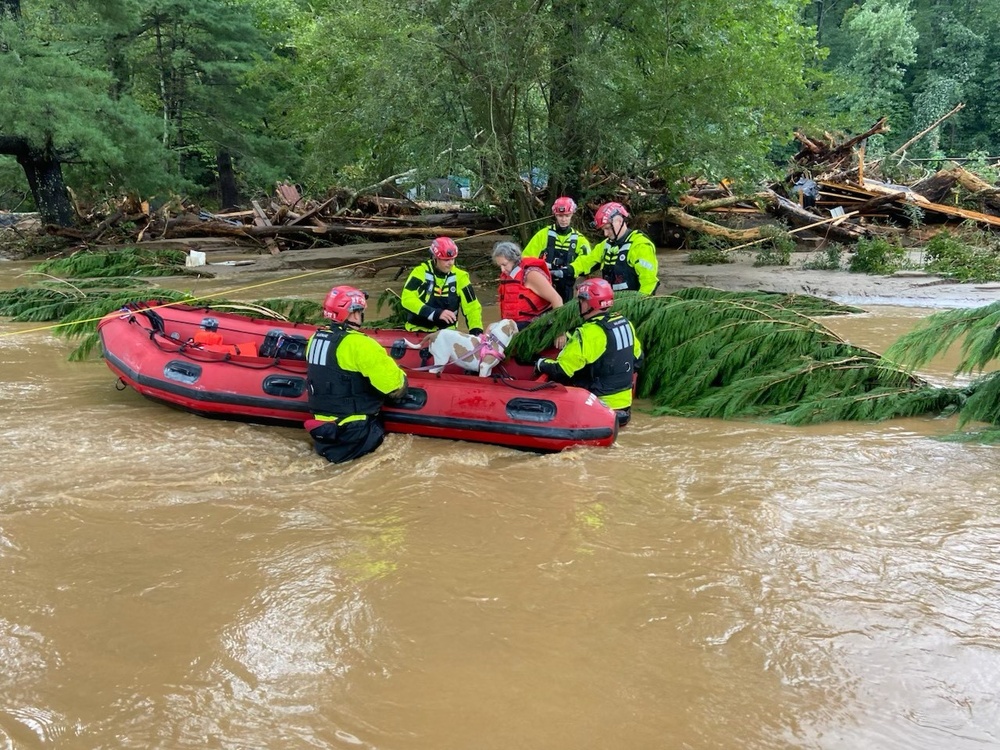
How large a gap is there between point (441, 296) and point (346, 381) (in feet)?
5.55

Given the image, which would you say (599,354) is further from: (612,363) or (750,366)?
(750,366)

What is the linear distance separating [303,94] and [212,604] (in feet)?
34.2

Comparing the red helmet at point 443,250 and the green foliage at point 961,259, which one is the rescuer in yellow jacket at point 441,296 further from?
the green foliage at point 961,259

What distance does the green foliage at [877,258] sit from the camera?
11898 millimetres

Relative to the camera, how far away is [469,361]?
6113 mm

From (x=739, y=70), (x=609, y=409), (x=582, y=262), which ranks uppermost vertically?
(x=739, y=70)

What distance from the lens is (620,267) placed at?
7281 millimetres

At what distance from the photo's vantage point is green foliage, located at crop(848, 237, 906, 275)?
1190cm

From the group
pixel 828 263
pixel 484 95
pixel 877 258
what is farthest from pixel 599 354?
pixel 828 263

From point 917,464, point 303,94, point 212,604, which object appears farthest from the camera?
point 303,94

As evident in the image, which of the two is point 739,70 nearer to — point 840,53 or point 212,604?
point 212,604

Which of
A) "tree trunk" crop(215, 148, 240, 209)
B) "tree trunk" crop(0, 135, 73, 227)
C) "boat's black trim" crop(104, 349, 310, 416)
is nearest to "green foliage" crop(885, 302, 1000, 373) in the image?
"boat's black trim" crop(104, 349, 310, 416)

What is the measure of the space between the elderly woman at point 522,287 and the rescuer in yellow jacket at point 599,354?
3.09 ft

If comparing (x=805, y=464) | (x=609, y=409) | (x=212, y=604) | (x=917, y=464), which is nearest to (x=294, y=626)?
(x=212, y=604)
